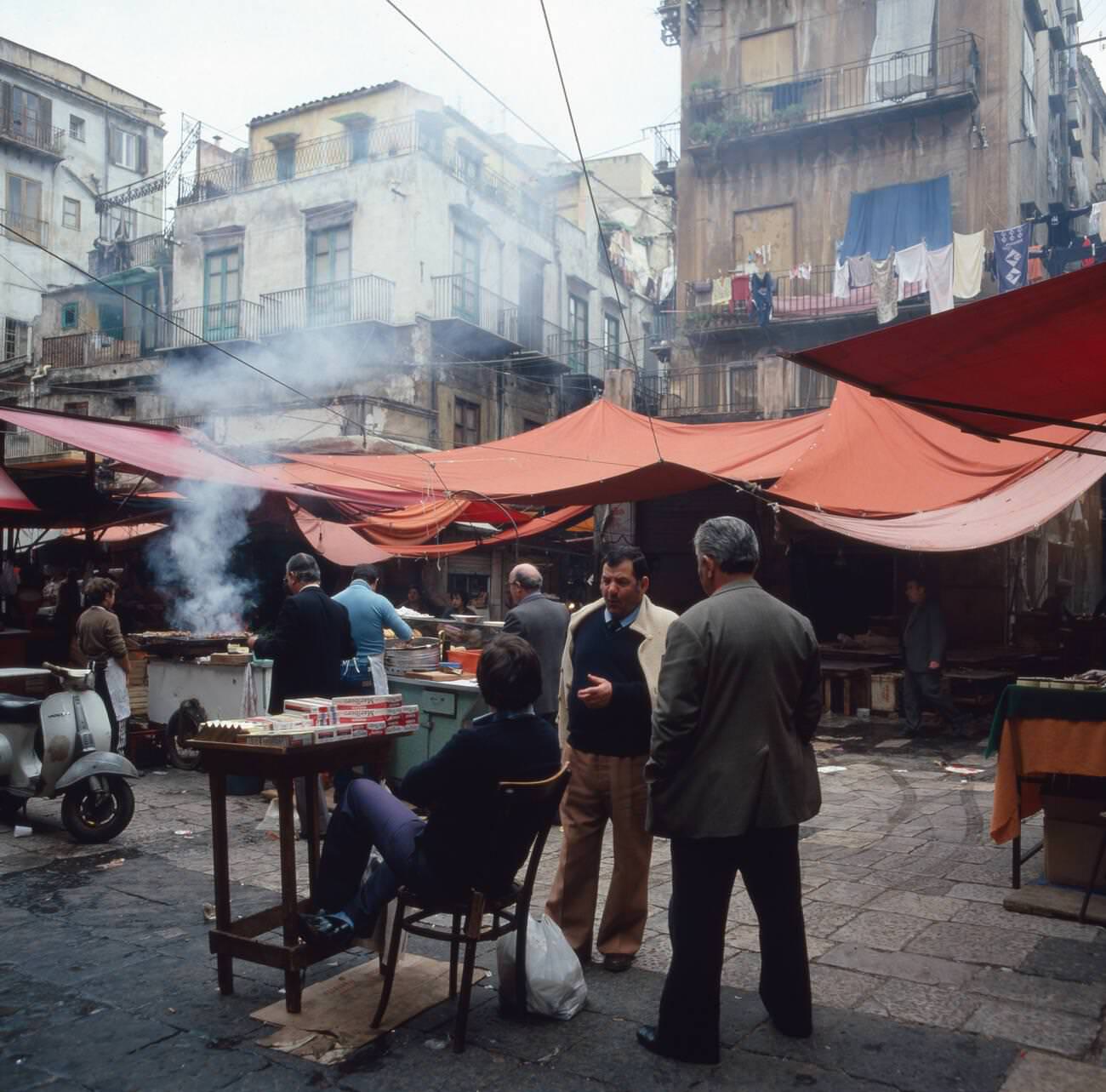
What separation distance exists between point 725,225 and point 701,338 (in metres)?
2.23

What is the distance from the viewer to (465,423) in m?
23.3

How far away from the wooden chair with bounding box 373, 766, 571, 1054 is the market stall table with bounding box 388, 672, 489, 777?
3333 millimetres

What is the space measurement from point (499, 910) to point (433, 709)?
3585 millimetres

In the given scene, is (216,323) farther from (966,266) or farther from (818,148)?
(966,266)

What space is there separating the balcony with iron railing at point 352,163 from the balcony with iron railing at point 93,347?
365cm

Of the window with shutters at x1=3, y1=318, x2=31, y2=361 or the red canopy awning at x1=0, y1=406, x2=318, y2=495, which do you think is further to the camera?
the window with shutters at x1=3, y1=318, x2=31, y2=361

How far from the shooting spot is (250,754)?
130 inches

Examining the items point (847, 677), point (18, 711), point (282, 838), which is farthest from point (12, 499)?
point (847, 677)

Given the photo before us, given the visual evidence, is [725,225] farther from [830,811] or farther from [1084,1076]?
[1084,1076]

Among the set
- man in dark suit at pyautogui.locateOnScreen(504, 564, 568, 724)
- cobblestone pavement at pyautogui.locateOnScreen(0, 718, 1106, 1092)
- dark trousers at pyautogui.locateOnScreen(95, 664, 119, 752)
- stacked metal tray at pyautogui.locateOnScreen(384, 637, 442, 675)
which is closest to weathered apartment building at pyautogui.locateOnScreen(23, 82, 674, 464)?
dark trousers at pyautogui.locateOnScreen(95, 664, 119, 752)

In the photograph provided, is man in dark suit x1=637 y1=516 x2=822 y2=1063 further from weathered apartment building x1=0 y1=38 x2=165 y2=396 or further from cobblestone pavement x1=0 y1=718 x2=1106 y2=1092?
weathered apartment building x1=0 y1=38 x2=165 y2=396

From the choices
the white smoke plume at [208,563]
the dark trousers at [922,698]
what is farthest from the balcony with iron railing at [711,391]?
the white smoke plume at [208,563]

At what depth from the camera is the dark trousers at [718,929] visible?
2943 mm

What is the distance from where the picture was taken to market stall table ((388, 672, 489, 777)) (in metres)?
6.66
